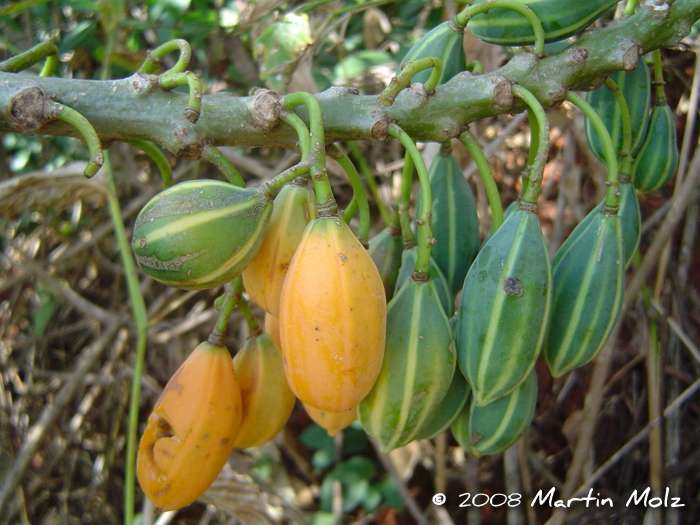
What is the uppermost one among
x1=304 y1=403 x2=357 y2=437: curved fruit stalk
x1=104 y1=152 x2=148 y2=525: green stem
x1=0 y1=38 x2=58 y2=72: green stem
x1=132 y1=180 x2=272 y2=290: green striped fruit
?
x1=0 y1=38 x2=58 y2=72: green stem

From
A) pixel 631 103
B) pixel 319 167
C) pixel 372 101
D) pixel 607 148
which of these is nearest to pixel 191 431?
pixel 319 167

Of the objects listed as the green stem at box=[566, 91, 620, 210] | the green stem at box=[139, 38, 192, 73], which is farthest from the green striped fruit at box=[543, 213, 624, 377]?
the green stem at box=[139, 38, 192, 73]

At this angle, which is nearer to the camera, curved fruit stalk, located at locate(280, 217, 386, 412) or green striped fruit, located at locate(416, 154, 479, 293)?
curved fruit stalk, located at locate(280, 217, 386, 412)

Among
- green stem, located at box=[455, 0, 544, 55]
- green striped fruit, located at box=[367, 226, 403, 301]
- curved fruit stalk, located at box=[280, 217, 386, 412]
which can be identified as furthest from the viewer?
green striped fruit, located at box=[367, 226, 403, 301]

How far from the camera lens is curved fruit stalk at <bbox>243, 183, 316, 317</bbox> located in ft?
2.23

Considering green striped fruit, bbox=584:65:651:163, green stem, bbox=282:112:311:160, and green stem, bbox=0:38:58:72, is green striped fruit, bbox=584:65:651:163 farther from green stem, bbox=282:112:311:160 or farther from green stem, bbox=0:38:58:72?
green stem, bbox=0:38:58:72

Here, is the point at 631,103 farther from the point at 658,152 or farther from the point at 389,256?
the point at 389,256

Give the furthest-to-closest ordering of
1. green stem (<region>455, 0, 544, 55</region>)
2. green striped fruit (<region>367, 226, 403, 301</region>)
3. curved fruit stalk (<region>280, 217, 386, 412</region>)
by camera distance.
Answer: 1. green striped fruit (<region>367, 226, 403, 301</region>)
2. green stem (<region>455, 0, 544, 55</region>)
3. curved fruit stalk (<region>280, 217, 386, 412</region>)

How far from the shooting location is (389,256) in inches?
31.5

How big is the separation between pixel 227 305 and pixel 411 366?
0.90 ft

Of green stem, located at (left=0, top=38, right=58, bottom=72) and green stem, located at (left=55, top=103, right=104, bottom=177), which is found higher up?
green stem, located at (left=0, top=38, right=58, bottom=72)

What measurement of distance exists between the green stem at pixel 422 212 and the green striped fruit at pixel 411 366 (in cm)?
2

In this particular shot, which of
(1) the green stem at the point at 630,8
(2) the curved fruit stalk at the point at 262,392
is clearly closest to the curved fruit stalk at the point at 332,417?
(2) the curved fruit stalk at the point at 262,392

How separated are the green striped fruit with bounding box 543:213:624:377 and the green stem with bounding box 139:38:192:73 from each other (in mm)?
545
